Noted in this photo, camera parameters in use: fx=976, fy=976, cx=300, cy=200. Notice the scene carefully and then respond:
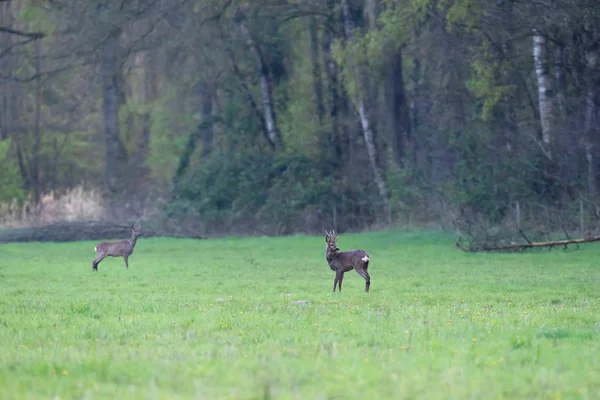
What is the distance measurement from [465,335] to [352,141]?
33.2 m

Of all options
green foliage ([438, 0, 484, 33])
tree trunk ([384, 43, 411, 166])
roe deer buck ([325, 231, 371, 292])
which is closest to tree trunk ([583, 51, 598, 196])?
green foliage ([438, 0, 484, 33])

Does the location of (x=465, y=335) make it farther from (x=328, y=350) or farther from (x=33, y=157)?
(x=33, y=157)

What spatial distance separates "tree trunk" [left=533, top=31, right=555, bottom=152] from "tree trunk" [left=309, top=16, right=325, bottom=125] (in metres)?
14.4

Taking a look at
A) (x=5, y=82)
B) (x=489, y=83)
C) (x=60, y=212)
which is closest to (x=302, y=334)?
(x=489, y=83)

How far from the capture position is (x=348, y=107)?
44.8 m

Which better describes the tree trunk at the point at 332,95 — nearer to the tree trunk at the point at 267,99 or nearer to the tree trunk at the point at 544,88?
the tree trunk at the point at 267,99

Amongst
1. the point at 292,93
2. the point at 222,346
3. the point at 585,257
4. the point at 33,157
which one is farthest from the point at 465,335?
the point at 33,157

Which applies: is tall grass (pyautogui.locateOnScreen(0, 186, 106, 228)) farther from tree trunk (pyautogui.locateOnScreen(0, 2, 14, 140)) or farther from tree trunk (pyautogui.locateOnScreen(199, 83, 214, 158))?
tree trunk (pyautogui.locateOnScreen(199, 83, 214, 158))

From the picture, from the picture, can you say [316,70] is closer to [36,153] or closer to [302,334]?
[36,153]

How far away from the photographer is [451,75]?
3931 cm

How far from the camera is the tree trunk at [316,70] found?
45250 millimetres

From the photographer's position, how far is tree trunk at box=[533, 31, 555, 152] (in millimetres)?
31875

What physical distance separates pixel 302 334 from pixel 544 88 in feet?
75.2

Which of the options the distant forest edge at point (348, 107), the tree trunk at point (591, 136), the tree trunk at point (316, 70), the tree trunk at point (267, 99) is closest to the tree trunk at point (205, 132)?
the distant forest edge at point (348, 107)
